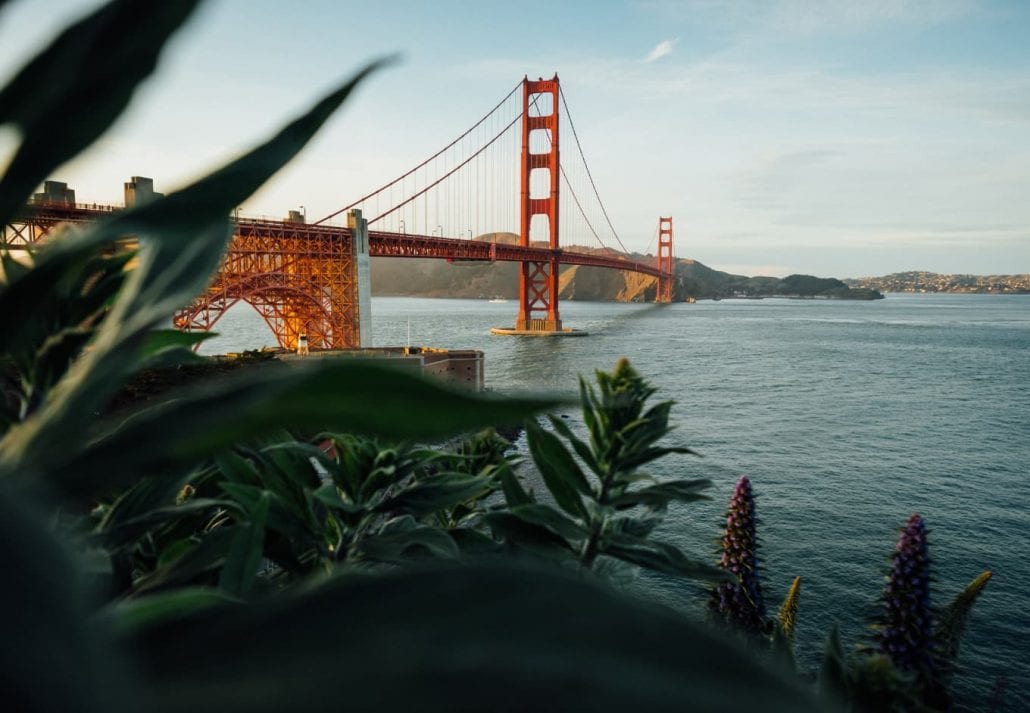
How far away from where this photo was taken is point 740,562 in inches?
79.8

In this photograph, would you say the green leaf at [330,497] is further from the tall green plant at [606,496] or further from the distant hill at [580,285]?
the distant hill at [580,285]

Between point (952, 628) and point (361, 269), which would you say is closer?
point (952, 628)

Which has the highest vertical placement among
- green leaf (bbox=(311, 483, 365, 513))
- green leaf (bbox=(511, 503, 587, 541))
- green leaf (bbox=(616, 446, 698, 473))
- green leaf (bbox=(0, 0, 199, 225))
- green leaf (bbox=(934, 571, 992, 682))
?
green leaf (bbox=(0, 0, 199, 225))

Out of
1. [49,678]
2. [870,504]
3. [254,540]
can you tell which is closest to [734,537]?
[254,540]

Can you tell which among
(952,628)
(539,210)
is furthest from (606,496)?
(539,210)

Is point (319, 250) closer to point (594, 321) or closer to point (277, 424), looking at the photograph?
point (277, 424)

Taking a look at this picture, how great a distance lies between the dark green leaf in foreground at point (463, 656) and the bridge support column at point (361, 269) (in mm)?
30626

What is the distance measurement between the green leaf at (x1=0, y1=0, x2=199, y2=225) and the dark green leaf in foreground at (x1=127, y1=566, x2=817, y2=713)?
285 millimetres

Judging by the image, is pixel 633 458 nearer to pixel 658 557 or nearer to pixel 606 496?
pixel 606 496

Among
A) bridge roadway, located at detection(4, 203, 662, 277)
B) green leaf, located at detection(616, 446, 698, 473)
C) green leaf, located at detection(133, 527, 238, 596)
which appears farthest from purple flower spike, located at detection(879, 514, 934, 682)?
bridge roadway, located at detection(4, 203, 662, 277)

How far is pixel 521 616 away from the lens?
0.22m

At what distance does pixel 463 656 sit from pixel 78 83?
14.9 inches

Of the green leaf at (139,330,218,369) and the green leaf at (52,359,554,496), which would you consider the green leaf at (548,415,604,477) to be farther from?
the green leaf at (52,359,554,496)

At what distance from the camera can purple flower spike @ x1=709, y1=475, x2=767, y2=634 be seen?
202 cm
